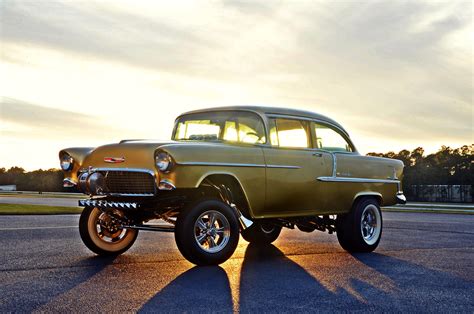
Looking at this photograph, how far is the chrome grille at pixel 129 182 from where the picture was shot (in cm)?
702

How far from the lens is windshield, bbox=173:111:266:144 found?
8.16 metres

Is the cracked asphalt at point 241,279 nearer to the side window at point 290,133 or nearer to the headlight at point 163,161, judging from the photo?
the headlight at point 163,161

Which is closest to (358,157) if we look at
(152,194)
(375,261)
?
(375,261)

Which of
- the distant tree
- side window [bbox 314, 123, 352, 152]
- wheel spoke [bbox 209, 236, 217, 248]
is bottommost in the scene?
wheel spoke [bbox 209, 236, 217, 248]

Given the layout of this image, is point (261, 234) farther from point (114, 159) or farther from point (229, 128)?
point (114, 159)

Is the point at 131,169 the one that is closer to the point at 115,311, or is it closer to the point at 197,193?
the point at 197,193

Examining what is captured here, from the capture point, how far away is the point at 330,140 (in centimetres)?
922

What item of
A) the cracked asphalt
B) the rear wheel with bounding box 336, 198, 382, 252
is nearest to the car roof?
the rear wheel with bounding box 336, 198, 382, 252

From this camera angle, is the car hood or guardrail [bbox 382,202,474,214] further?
guardrail [bbox 382,202,474,214]

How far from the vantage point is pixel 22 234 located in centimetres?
1064

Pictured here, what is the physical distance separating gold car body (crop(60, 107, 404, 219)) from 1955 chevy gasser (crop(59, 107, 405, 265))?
0.01 metres

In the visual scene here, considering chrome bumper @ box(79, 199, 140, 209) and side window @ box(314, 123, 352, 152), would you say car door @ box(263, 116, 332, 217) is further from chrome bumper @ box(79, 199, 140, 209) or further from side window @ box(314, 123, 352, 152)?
chrome bumper @ box(79, 199, 140, 209)

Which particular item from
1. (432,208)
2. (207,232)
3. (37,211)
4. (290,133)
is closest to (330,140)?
(290,133)

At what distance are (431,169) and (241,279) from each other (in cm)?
8068
